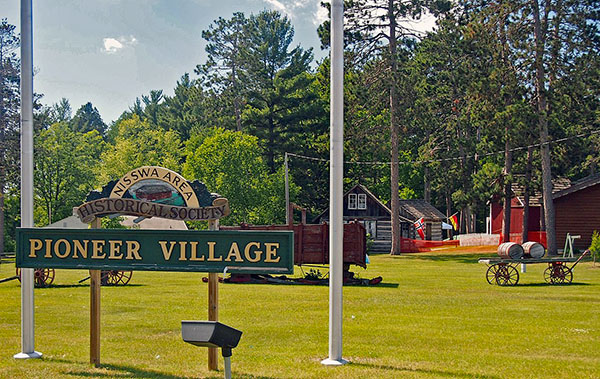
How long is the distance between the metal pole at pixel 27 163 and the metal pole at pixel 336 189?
4.45 meters

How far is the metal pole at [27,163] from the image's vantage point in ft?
37.2

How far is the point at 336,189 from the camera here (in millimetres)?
10711

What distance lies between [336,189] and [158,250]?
8.48 ft

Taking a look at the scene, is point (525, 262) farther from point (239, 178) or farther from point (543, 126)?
point (239, 178)

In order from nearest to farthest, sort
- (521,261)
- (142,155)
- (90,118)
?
(521,261), (142,155), (90,118)

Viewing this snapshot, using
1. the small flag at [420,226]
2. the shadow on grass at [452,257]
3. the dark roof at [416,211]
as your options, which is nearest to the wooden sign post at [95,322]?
the shadow on grass at [452,257]

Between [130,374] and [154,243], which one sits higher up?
[154,243]

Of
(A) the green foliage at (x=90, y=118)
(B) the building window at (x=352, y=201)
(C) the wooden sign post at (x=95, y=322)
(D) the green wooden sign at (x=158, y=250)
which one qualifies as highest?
(A) the green foliage at (x=90, y=118)

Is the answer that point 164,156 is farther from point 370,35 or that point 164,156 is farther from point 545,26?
point 545,26

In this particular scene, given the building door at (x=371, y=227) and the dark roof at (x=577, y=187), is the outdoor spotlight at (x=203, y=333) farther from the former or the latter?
the building door at (x=371, y=227)

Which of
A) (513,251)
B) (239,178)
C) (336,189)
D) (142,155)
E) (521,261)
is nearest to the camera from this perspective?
(336,189)

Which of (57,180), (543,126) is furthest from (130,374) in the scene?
(57,180)

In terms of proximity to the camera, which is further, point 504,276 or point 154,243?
point 504,276

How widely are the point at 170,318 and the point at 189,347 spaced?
3.92m
